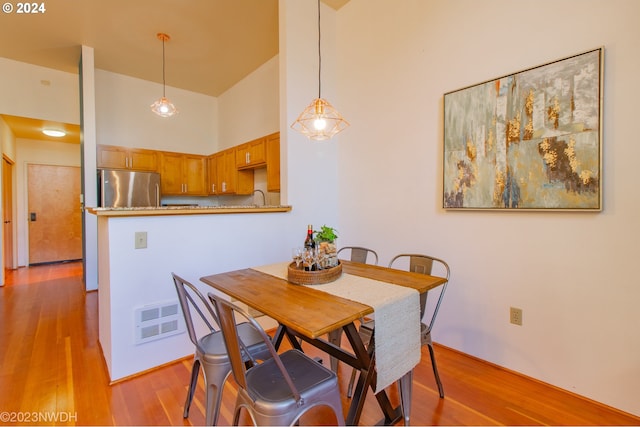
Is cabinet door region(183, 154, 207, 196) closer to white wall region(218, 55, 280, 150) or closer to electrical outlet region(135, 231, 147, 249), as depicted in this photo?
white wall region(218, 55, 280, 150)

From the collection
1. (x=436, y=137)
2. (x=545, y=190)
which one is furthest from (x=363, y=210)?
(x=545, y=190)

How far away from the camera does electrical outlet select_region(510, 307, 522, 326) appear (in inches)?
83.7

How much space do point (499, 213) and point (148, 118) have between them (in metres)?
5.37

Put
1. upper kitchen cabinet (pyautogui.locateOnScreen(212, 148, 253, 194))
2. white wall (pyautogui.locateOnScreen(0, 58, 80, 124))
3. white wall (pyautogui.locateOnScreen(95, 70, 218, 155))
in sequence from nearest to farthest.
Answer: white wall (pyautogui.locateOnScreen(0, 58, 80, 124)) < upper kitchen cabinet (pyautogui.locateOnScreen(212, 148, 253, 194)) < white wall (pyautogui.locateOnScreen(95, 70, 218, 155))

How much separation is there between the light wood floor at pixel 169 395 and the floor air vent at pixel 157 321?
0.85 feet

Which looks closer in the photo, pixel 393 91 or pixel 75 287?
pixel 393 91

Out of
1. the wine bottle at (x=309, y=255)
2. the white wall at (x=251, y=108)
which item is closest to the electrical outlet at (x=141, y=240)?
the wine bottle at (x=309, y=255)

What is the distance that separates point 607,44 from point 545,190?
2.90ft

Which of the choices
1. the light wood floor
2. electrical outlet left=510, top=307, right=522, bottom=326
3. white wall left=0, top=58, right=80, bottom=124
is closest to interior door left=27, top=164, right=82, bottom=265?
white wall left=0, top=58, right=80, bottom=124

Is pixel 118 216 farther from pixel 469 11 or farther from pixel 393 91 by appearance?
pixel 469 11

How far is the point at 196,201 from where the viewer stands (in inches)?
222

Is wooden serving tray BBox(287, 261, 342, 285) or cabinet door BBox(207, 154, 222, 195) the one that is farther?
cabinet door BBox(207, 154, 222, 195)

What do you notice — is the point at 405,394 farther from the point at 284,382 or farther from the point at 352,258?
the point at 352,258

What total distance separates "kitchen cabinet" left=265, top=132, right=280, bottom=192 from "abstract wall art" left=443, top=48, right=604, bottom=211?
1.95 m
